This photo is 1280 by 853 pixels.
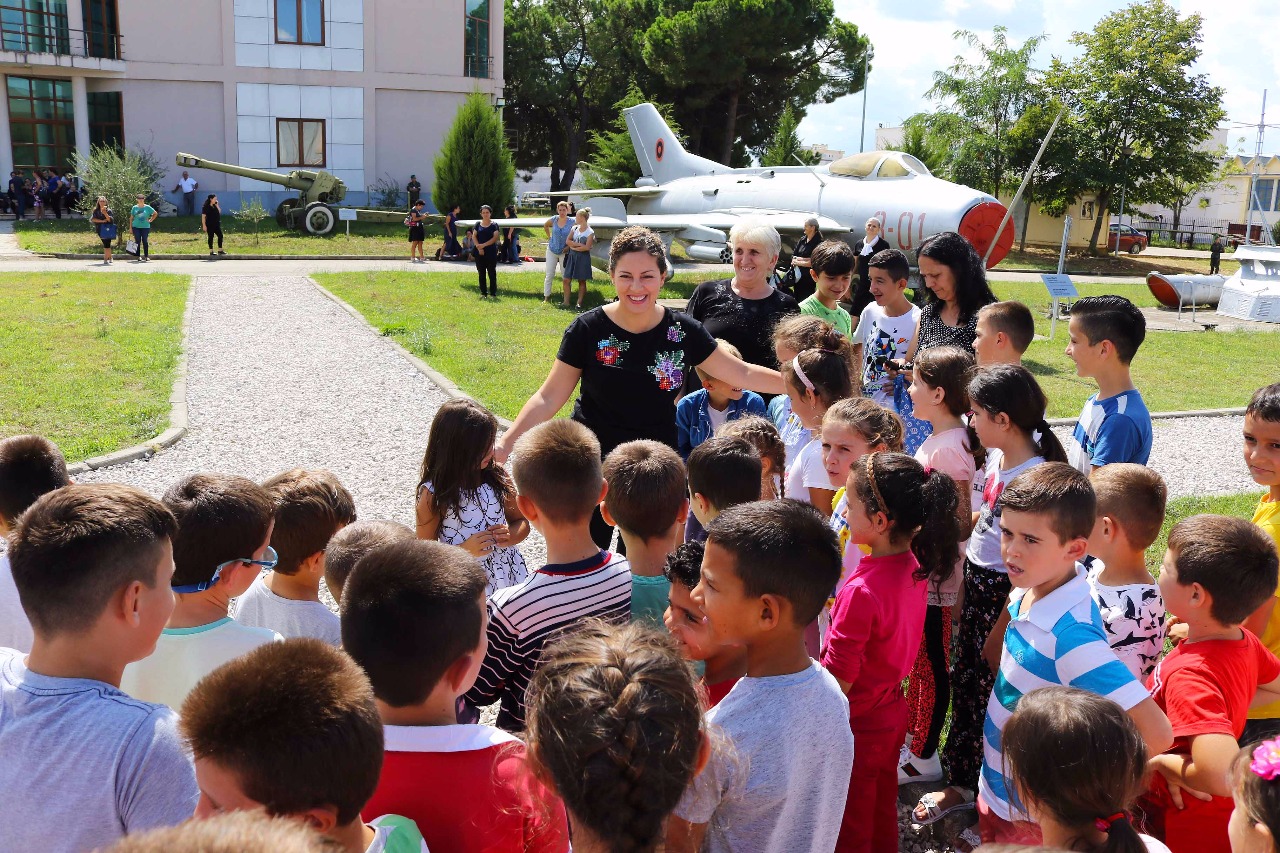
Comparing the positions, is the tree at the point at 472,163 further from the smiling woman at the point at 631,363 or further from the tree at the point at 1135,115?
the smiling woman at the point at 631,363

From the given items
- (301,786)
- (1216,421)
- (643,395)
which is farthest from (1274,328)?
(301,786)

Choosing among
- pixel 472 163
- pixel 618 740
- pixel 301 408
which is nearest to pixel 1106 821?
pixel 618 740

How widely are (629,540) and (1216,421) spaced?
9168 mm

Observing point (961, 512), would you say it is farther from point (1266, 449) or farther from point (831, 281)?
point (831, 281)

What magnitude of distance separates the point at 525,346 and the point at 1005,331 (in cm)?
870

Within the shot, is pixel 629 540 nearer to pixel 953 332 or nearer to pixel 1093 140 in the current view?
pixel 953 332

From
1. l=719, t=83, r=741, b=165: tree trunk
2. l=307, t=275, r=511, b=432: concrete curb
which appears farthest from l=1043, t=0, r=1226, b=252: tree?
l=307, t=275, r=511, b=432: concrete curb

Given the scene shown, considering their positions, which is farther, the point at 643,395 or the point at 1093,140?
the point at 1093,140

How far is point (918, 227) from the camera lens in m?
15.7

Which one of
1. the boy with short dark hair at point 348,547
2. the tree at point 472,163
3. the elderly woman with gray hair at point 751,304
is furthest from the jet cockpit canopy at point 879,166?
the boy with short dark hair at point 348,547

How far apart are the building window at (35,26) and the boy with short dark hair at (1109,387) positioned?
36.1m

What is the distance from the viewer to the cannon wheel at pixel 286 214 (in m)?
28.9

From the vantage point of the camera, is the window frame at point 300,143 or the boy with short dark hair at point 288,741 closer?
the boy with short dark hair at point 288,741

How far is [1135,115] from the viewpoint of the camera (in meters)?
35.6
